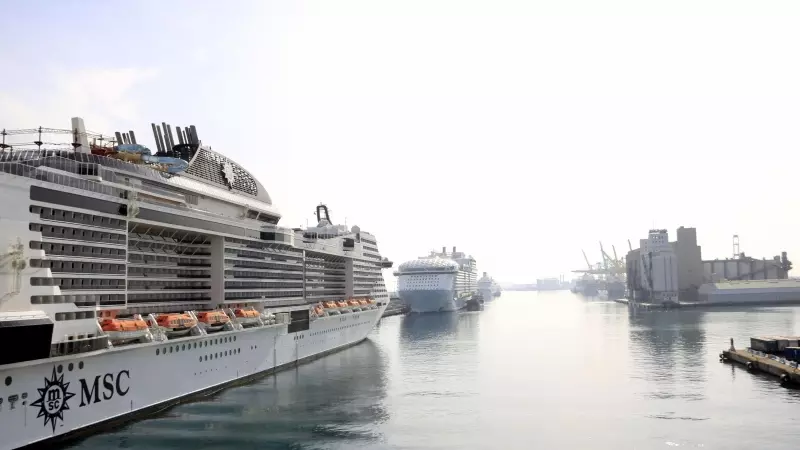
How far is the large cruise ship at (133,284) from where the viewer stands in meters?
28.8

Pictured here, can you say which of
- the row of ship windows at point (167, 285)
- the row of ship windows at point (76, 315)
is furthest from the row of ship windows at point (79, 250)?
the row of ship windows at point (167, 285)

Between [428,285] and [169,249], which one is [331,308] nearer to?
[169,249]

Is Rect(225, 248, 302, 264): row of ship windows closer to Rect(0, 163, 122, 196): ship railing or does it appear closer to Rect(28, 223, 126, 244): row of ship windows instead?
Rect(28, 223, 126, 244): row of ship windows

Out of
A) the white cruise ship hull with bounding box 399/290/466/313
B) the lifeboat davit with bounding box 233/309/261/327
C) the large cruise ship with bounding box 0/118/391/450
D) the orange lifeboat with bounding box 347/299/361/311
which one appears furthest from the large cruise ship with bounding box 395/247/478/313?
the lifeboat davit with bounding box 233/309/261/327

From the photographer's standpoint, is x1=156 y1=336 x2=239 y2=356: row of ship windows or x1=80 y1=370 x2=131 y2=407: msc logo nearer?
x1=80 y1=370 x2=131 y2=407: msc logo

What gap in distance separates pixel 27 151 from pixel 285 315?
25.0m

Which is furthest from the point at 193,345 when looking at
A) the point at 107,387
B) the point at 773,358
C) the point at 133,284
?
the point at 773,358

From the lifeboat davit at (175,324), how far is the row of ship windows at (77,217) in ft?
21.1

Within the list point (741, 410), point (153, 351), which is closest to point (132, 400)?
point (153, 351)

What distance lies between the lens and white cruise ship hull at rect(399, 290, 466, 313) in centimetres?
17050

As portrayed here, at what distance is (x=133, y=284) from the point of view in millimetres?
41000

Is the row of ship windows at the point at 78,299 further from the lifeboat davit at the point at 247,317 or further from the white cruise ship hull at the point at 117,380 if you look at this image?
the lifeboat davit at the point at 247,317

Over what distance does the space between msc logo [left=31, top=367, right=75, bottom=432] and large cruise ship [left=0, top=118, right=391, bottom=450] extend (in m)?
0.06

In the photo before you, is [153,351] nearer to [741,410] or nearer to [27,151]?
[27,151]
